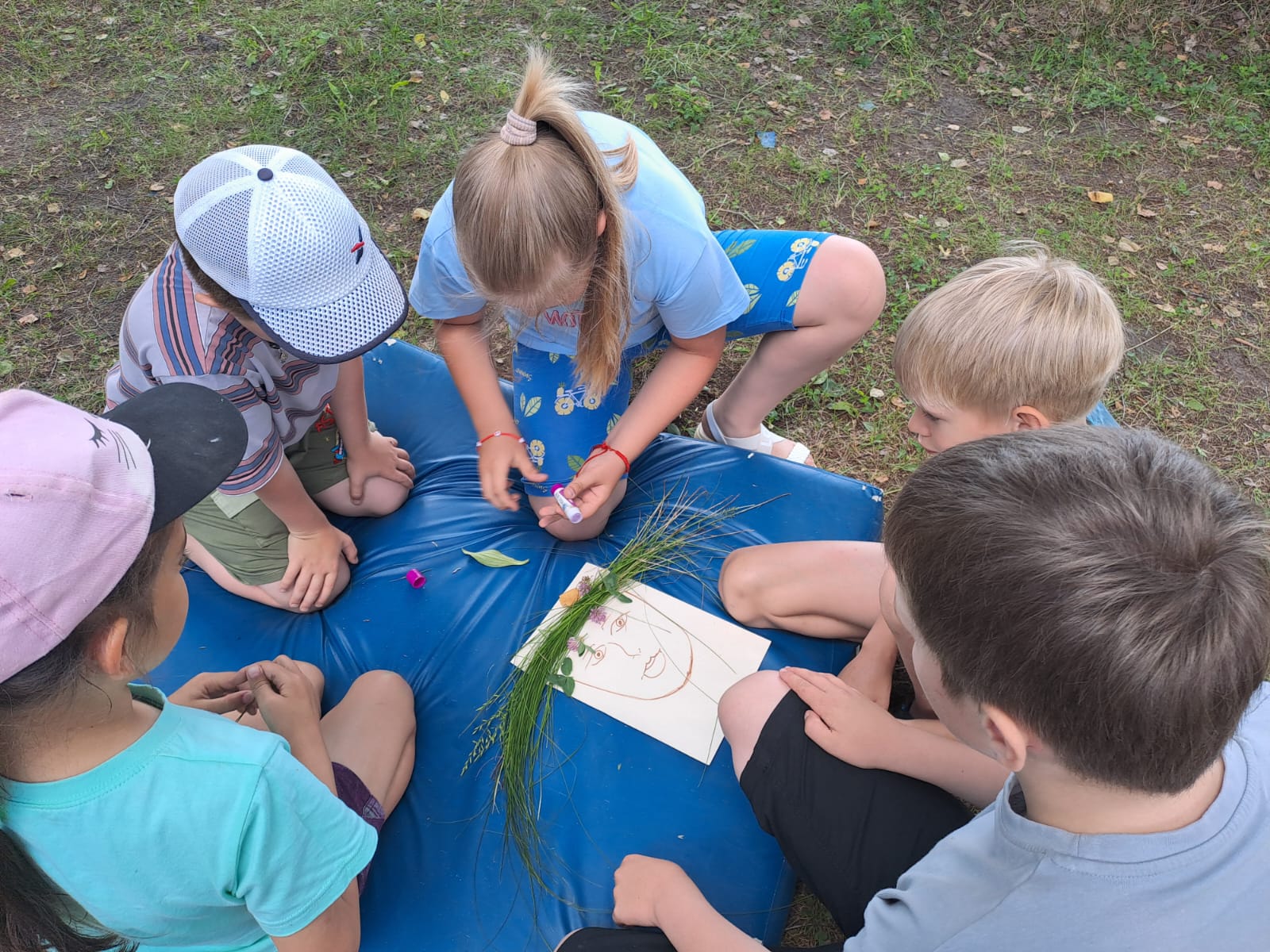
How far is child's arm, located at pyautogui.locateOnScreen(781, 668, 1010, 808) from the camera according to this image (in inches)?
58.8

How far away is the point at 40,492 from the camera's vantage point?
920mm

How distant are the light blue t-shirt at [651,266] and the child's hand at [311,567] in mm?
655

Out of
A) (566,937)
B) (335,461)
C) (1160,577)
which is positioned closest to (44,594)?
(566,937)

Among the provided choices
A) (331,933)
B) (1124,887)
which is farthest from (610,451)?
(1124,887)

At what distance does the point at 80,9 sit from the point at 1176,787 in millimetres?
6107

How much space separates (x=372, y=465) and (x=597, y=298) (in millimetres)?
847

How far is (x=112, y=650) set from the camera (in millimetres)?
998

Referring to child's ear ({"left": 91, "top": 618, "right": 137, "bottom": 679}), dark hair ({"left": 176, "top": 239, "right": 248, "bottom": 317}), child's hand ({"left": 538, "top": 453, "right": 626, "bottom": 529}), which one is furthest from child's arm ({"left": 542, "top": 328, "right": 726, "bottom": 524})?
child's ear ({"left": 91, "top": 618, "right": 137, "bottom": 679})

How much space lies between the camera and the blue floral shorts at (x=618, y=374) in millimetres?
2221

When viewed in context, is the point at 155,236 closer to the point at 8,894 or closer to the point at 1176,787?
the point at 8,894

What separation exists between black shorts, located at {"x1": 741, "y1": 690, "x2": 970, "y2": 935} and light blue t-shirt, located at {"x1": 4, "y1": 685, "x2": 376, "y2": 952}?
795mm

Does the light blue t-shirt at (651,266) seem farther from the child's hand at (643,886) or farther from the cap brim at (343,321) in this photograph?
the child's hand at (643,886)

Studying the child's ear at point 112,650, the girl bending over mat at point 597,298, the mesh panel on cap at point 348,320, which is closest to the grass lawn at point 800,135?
the girl bending over mat at point 597,298

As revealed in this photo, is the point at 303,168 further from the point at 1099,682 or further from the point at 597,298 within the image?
the point at 1099,682
